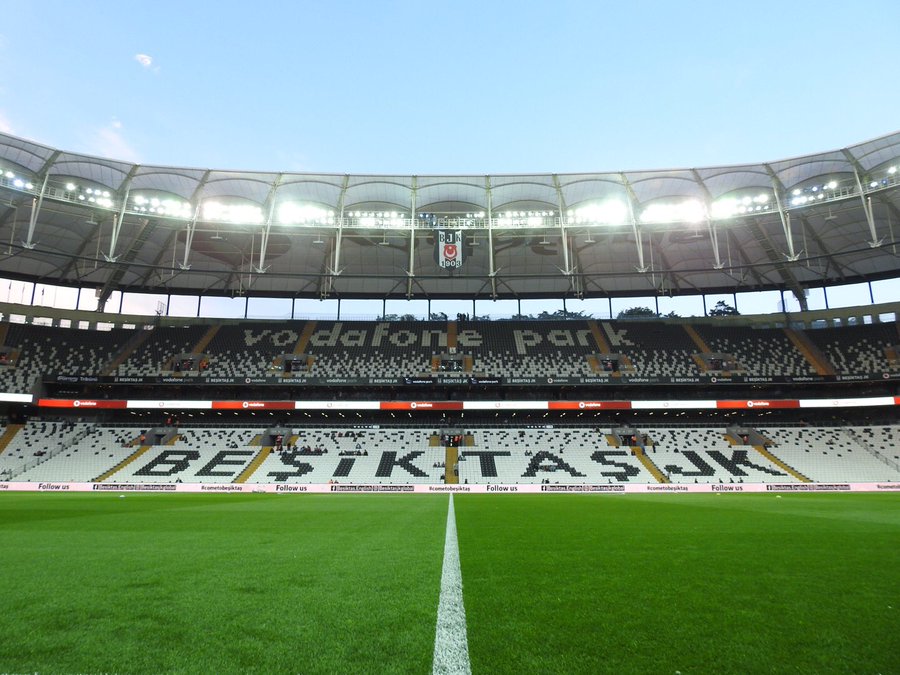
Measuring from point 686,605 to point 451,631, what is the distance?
1.70m

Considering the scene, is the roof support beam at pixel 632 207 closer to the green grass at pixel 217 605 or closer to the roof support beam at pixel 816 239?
the roof support beam at pixel 816 239

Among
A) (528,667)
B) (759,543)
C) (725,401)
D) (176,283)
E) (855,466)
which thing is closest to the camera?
(528,667)

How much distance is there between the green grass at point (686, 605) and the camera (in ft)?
8.53

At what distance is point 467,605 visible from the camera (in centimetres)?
374

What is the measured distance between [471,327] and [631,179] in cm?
2015

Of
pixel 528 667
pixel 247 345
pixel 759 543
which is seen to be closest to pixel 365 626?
pixel 528 667

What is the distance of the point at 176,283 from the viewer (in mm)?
47812

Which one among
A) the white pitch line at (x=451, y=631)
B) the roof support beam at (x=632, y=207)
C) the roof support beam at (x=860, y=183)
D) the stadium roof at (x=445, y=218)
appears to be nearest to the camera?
the white pitch line at (x=451, y=631)

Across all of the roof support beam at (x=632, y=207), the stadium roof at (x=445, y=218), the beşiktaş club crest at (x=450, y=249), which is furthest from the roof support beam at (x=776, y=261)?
the beşiktaş club crest at (x=450, y=249)

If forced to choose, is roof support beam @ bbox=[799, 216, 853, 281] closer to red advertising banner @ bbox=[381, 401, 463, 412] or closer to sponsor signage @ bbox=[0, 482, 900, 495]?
sponsor signage @ bbox=[0, 482, 900, 495]

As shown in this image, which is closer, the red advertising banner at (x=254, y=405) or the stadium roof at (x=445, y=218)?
the stadium roof at (x=445, y=218)

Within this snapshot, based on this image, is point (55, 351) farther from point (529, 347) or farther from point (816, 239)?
point (816, 239)

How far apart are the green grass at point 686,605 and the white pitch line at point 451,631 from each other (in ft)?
0.22

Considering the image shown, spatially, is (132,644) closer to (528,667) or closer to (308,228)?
(528,667)
